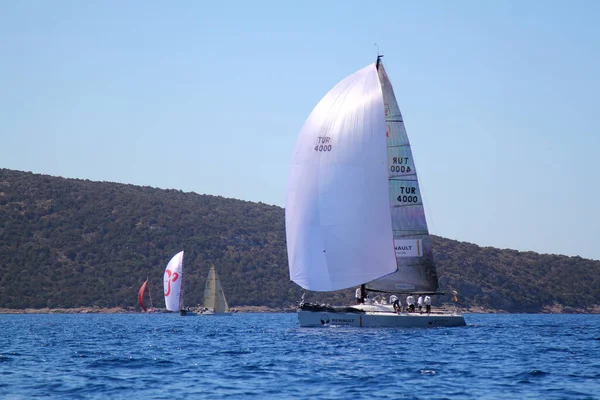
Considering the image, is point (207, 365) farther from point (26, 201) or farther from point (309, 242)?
point (26, 201)

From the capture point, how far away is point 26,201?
119 metres

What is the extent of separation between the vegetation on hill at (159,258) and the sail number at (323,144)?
65.8 m

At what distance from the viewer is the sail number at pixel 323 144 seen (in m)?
44.2

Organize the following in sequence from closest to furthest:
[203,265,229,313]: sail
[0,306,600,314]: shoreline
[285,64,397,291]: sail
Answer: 1. [285,64,397,291]: sail
2. [203,265,229,313]: sail
3. [0,306,600,314]: shoreline

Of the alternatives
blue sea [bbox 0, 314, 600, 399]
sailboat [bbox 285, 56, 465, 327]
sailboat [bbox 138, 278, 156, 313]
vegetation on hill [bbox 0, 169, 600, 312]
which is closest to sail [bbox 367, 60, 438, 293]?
sailboat [bbox 285, 56, 465, 327]

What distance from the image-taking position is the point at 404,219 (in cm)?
4712

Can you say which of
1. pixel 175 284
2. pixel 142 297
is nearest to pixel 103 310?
pixel 142 297

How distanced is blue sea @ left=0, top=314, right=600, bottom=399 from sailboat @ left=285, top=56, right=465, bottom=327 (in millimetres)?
1745

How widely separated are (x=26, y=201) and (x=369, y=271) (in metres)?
85.0

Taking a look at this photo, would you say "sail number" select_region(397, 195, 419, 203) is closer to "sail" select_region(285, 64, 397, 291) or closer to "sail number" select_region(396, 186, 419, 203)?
"sail number" select_region(396, 186, 419, 203)

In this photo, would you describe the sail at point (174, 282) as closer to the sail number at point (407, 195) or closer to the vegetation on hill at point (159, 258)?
the vegetation on hill at point (159, 258)

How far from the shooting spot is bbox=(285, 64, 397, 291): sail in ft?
144

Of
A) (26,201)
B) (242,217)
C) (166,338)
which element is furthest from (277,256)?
(166,338)

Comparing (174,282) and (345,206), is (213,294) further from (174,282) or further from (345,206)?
(345,206)
